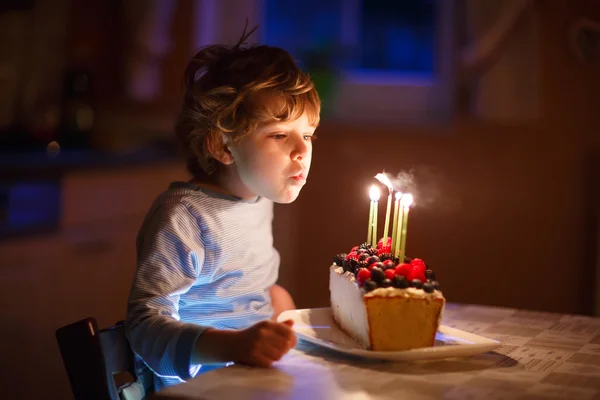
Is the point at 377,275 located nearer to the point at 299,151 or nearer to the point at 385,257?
the point at 385,257

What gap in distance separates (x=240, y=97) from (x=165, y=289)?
382 mm

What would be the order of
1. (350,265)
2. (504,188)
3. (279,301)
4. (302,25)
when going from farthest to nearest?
(302,25) < (504,188) < (279,301) < (350,265)

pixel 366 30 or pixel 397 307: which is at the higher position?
pixel 366 30

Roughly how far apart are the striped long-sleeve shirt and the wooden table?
15 centimetres

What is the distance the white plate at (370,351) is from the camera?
1053 millimetres

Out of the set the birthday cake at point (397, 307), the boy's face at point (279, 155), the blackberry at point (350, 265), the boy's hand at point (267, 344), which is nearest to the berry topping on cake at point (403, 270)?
the birthday cake at point (397, 307)

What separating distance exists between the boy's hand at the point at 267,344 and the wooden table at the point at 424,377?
2 centimetres

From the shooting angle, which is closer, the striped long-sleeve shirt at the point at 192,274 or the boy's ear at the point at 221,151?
the striped long-sleeve shirt at the point at 192,274

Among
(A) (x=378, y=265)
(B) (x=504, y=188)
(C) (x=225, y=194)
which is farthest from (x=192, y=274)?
(B) (x=504, y=188)

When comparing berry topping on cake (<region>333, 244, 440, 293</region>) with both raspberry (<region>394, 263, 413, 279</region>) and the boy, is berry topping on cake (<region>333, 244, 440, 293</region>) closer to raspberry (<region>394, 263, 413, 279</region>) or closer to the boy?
raspberry (<region>394, 263, 413, 279</region>)

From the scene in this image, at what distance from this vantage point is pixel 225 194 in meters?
1.42

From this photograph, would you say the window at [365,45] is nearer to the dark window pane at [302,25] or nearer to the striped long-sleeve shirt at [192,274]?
the dark window pane at [302,25]

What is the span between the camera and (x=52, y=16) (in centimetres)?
250

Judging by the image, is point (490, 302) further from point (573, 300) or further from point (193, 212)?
point (193, 212)
